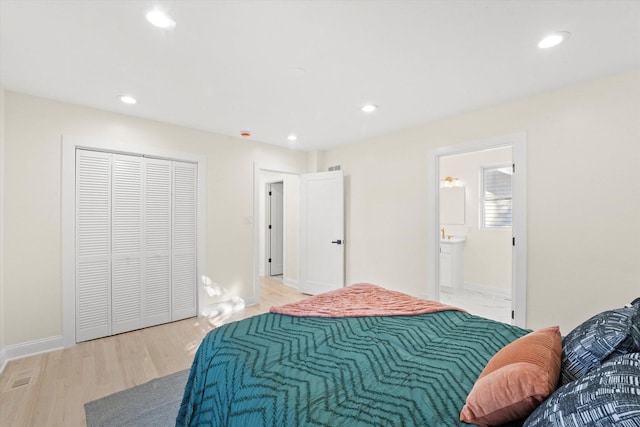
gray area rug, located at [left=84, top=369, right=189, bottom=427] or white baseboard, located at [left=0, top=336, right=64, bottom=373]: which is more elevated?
white baseboard, located at [left=0, top=336, right=64, bottom=373]

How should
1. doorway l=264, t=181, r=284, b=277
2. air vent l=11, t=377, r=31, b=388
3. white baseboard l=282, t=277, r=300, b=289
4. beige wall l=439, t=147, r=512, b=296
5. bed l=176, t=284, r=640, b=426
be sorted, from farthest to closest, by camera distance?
doorway l=264, t=181, r=284, b=277
white baseboard l=282, t=277, r=300, b=289
beige wall l=439, t=147, r=512, b=296
air vent l=11, t=377, r=31, b=388
bed l=176, t=284, r=640, b=426

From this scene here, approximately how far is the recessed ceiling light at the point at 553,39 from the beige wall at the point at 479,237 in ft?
9.43

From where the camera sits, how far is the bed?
1011 millimetres

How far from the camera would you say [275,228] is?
260 inches

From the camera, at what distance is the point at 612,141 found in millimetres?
2418

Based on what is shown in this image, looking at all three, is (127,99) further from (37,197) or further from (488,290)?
(488,290)

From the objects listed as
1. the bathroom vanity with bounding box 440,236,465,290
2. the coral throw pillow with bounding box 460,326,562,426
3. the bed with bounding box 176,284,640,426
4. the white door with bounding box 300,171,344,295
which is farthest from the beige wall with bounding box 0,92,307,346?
the bathroom vanity with bounding box 440,236,465,290

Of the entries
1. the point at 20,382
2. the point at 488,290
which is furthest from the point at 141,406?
the point at 488,290

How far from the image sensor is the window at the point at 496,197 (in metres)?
4.85

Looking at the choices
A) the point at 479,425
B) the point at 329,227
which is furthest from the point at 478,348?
the point at 329,227

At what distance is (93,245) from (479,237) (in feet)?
18.2

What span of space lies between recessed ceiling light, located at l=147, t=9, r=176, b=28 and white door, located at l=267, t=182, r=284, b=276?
4838 millimetres

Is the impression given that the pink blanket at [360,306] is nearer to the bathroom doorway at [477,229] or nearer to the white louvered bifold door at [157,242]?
the white louvered bifold door at [157,242]

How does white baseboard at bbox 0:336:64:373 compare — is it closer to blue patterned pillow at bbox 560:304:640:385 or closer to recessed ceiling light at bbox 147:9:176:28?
recessed ceiling light at bbox 147:9:176:28
